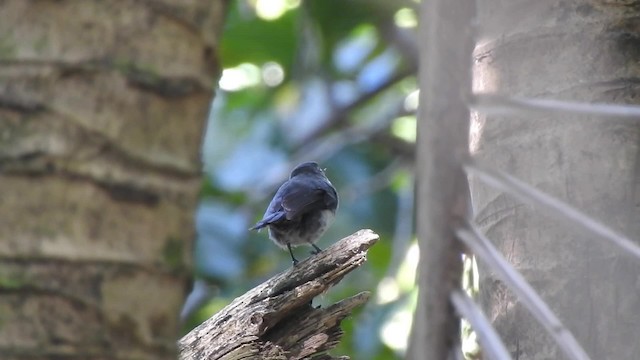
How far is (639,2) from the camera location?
212 cm

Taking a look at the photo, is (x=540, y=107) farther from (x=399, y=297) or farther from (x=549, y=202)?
(x=399, y=297)

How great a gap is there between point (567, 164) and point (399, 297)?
4706mm

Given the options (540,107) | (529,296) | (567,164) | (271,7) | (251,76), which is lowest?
(529,296)

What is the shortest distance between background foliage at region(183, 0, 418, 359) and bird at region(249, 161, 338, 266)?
1.55 meters

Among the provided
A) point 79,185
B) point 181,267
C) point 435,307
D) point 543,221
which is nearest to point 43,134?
point 79,185

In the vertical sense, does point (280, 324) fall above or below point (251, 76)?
below

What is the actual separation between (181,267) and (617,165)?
1.07m

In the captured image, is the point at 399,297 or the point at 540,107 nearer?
the point at 540,107

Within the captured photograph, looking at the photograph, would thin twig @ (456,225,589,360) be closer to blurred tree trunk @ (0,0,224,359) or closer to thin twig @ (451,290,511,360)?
thin twig @ (451,290,511,360)

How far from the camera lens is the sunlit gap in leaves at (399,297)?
660 centimetres

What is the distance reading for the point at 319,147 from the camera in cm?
717

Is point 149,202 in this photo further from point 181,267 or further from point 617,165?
point 617,165

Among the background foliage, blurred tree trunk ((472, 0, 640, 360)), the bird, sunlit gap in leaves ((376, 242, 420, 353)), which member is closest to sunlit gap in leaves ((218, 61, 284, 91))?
the background foliage

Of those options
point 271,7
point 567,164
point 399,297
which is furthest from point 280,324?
point 271,7
